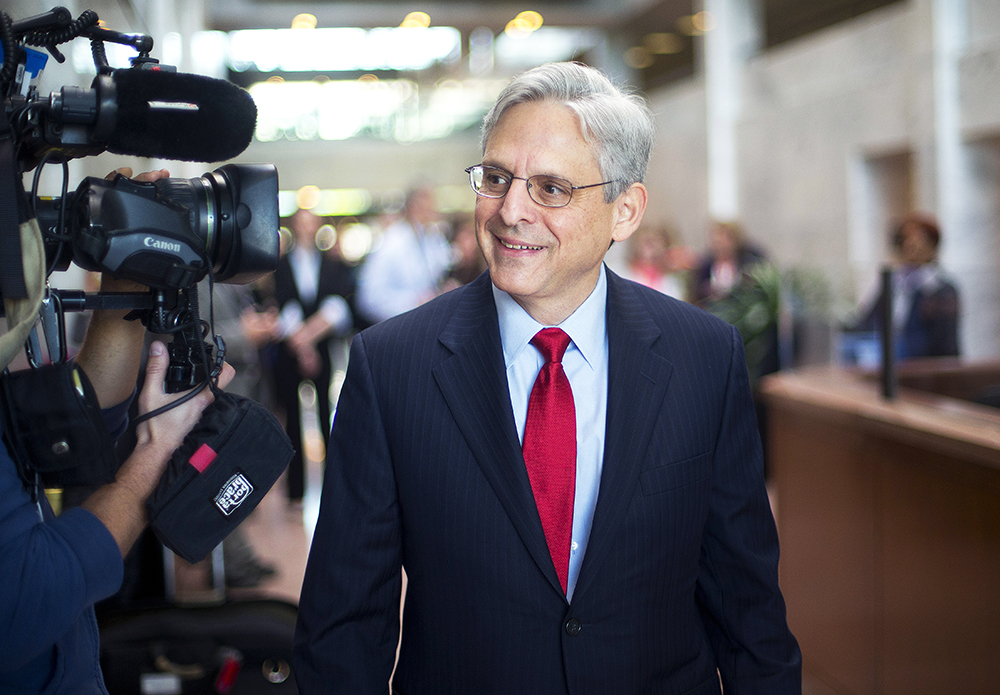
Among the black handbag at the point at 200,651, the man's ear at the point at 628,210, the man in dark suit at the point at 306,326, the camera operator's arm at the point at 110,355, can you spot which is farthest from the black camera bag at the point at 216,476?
the man in dark suit at the point at 306,326

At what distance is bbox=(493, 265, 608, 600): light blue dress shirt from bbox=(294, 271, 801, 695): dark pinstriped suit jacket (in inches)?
1.4

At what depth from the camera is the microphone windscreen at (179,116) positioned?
3.56 feet

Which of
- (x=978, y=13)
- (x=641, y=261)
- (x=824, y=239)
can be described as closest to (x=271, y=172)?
(x=641, y=261)

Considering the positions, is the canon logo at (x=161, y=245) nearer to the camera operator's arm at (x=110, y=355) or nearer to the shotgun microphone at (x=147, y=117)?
the shotgun microphone at (x=147, y=117)

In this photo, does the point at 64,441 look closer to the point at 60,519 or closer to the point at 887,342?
the point at 60,519

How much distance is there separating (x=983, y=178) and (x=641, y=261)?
9.10 ft

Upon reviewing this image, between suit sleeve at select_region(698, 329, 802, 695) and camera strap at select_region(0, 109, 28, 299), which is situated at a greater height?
camera strap at select_region(0, 109, 28, 299)

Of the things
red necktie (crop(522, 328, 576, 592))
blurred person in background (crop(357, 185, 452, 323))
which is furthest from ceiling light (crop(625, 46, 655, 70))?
red necktie (crop(522, 328, 576, 592))

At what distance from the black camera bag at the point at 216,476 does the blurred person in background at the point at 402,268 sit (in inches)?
163

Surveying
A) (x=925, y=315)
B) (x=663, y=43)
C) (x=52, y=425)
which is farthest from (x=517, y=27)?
(x=52, y=425)

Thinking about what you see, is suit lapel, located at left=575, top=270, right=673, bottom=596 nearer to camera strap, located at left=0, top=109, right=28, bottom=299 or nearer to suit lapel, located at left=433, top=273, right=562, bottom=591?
suit lapel, located at left=433, top=273, right=562, bottom=591

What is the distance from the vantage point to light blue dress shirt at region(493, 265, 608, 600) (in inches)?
54.1

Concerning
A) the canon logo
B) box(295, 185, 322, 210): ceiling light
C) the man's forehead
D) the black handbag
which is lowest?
the black handbag

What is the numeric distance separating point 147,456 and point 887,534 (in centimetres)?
222
